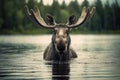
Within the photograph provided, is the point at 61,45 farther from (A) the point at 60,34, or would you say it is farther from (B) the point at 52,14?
(B) the point at 52,14

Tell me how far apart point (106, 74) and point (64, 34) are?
15.1 feet

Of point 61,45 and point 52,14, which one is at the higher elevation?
point 61,45

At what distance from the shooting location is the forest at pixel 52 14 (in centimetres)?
15662

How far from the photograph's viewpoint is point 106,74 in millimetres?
18219

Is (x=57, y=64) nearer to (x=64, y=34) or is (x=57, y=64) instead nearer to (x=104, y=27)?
(x=64, y=34)

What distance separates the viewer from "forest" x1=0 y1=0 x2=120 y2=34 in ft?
514

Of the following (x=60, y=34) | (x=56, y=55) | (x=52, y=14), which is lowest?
(x=52, y=14)

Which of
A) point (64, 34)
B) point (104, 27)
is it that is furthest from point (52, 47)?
point (104, 27)

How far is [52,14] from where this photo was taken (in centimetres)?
18075

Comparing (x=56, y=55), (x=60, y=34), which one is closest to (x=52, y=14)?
(x=56, y=55)

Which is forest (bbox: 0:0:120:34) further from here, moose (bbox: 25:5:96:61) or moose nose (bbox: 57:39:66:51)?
moose nose (bbox: 57:39:66:51)

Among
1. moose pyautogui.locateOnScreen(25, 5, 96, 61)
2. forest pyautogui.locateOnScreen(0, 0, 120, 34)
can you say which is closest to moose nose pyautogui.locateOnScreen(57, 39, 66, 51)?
moose pyautogui.locateOnScreen(25, 5, 96, 61)

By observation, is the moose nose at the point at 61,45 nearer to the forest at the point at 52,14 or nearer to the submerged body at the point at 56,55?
the submerged body at the point at 56,55

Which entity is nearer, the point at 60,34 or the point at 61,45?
the point at 61,45
